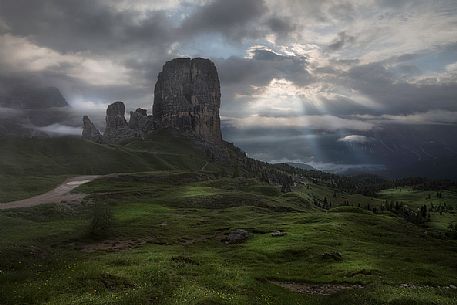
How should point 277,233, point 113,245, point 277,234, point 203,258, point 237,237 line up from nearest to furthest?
point 203,258 < point 113,245 < point 237,237 < point 277,234 < point 277,233

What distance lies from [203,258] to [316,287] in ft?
59.9

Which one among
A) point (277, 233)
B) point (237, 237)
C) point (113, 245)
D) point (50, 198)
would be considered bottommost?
point (237, 237)

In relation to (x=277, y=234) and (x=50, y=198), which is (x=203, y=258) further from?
(x=50, y=198)

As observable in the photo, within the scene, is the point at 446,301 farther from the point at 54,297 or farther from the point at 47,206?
the point at 47,206

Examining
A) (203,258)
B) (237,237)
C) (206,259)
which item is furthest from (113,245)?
(237,237)

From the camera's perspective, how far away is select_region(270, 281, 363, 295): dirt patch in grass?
50906mm

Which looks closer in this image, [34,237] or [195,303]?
[195,303]

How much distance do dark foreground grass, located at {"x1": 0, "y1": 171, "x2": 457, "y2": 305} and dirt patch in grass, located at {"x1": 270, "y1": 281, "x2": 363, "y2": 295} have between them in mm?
1355

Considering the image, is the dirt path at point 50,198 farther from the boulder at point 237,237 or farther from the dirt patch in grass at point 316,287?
the dirt patch in grass at point 316,287

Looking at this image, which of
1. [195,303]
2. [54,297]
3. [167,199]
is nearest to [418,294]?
[195,303]

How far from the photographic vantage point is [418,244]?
94.9m

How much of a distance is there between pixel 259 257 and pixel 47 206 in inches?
2674

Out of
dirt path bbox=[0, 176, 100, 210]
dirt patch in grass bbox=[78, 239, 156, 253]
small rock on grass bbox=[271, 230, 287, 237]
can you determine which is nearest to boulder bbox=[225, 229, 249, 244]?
small rock on grass bbox=[271, 230, 287, 237]

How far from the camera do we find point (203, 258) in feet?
208
